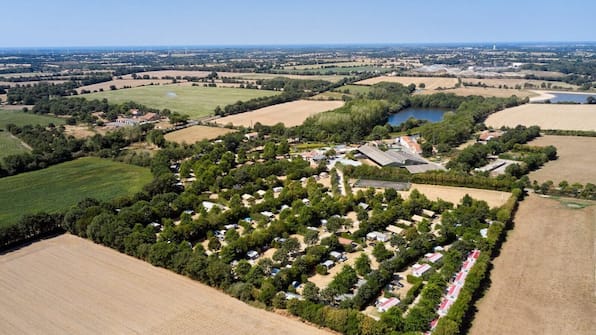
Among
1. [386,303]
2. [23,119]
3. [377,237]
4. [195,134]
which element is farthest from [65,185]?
[23,119]

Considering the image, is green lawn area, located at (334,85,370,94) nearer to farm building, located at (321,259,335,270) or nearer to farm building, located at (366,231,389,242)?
farm building, located at (366,231,389,242)

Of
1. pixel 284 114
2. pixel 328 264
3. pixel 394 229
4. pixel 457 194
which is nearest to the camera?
pixel 328 264

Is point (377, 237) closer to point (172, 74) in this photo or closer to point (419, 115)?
point (419, 115)

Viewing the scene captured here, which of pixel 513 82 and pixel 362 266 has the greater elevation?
pixel 513 82

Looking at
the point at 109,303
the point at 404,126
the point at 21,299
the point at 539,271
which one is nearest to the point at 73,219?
the point at 21,299

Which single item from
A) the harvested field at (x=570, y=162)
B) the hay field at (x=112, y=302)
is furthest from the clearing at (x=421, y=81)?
the hay field at (x=112, y=302)

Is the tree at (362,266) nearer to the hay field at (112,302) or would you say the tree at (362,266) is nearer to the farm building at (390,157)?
the hay field at (112,302)
